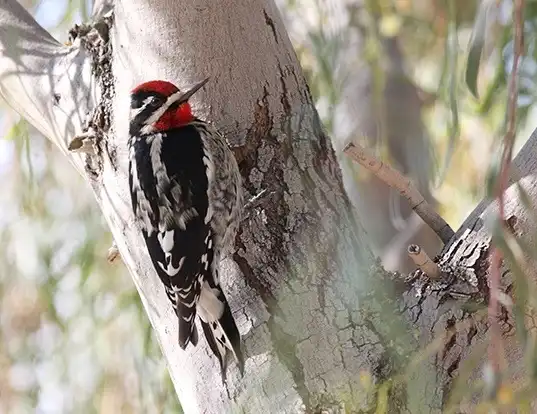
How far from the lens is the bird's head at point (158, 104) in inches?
70.4

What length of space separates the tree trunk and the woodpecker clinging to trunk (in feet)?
0.09

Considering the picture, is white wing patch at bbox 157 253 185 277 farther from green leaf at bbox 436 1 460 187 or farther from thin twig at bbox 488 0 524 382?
thin twig at bbox 488 0 524 382

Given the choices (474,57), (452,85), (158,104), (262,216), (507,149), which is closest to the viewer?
(507,149)

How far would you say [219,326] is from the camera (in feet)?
5.35

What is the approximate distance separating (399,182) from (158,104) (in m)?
0.49

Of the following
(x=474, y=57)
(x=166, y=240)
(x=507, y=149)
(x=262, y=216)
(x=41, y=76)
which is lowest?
(x=507, y=149)

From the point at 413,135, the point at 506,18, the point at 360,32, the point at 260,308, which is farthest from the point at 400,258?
the point at 260,308

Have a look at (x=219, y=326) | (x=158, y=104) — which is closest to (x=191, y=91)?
(x=158, y=104)

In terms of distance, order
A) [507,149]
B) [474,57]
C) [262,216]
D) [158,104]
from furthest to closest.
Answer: [158,104]
[262,216]
[474,57]
[507,149]

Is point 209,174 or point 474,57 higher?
point 209,174

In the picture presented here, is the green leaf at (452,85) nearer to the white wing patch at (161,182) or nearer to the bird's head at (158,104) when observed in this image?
the bird's head at (158,104)

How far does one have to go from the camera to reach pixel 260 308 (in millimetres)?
1634

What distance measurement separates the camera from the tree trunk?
5.13 ft

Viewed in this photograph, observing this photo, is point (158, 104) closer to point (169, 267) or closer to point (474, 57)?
point (169, 267)
